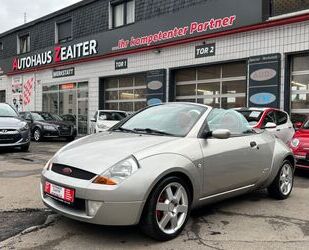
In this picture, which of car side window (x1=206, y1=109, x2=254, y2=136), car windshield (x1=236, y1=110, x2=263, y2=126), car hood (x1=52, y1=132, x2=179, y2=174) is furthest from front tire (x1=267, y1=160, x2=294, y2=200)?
car windshield (x1=236, y1=110, x2=263, y2=126)

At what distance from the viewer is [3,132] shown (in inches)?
453

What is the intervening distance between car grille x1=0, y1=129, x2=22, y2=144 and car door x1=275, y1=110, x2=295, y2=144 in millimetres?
7330

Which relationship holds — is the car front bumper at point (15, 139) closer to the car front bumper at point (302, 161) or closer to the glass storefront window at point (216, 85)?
the glass storefront window at point (216, 85)

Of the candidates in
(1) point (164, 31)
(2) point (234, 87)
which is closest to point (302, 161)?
(2) point (234, 87)

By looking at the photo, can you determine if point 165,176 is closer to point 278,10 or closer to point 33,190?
point 33,190

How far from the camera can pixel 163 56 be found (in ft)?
57.6

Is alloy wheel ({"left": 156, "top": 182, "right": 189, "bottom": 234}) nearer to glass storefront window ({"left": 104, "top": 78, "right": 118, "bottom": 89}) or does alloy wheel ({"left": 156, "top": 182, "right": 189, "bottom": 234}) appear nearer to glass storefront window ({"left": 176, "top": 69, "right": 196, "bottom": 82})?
glass storefront window ({"left": 176, "top": 69, "right": 196, "bottom": 82})

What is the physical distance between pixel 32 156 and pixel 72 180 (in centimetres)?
760

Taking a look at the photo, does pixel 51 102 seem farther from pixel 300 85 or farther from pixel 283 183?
pixel 283 183

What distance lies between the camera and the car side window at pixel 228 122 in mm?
5081

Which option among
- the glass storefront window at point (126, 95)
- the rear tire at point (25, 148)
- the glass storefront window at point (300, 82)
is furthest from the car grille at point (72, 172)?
the glass storefront window at point (126, 95)

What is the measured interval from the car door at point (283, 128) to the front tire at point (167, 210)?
676 cm

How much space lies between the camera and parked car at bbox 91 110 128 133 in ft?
50.5

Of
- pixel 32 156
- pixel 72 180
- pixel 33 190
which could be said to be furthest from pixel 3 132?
pixel 72 180
